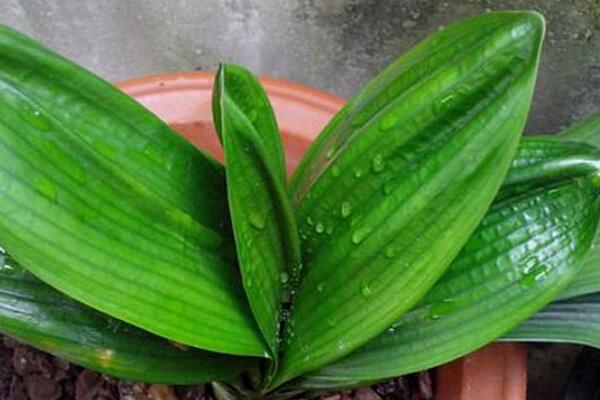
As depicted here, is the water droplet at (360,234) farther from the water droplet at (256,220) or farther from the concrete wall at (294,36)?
the concrete wall at (294,36)

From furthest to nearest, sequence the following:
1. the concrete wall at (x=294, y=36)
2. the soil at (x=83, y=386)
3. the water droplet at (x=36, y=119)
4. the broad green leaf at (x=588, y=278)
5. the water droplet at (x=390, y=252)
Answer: the concrete wall at (x=294, y=36), the soil at (x=83, y=386), the broad green leaf at (x=588, y=278), the water droplet at (x=390, y=252), the water droplet at (x=36, y=119)

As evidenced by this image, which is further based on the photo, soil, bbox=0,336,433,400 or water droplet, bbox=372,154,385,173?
soil, bbox=0,336,433,400

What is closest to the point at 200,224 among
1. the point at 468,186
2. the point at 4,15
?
the point at 468,186

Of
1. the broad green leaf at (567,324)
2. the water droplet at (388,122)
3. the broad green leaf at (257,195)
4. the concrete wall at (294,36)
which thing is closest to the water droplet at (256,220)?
the broad green leaf at (257,195)

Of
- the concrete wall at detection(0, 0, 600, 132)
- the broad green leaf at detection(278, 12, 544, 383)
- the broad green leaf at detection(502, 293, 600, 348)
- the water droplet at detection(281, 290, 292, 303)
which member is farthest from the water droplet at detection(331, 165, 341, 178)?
the concrete wall at detection(0, 0, 600, 132)

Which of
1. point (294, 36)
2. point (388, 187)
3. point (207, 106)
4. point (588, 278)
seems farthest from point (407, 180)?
point (294, 36)

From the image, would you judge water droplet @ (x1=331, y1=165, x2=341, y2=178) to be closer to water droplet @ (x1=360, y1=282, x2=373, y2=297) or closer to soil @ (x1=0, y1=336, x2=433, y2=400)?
water droplet @ (x1=360, y1=282, x2=373, y2=297)

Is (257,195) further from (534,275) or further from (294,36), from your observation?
(294,36)
